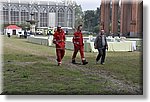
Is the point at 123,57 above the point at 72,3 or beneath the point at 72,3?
beneath

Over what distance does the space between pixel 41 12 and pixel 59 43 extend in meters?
0.41

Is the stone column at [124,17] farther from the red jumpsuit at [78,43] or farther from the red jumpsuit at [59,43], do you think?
the red jumpsuit at [59,43]

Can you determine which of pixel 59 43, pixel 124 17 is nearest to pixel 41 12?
pixel 59 43

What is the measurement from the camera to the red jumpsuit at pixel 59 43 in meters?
5.14

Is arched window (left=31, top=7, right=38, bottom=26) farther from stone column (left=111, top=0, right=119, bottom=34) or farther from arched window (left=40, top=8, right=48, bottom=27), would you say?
stone column (left=111, top=0, right=119, bottom=34)

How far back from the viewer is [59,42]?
516cm

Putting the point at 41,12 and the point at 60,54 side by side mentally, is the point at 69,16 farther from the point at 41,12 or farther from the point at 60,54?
the point at 60,54

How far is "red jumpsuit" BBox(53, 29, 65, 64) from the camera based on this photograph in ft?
16.9

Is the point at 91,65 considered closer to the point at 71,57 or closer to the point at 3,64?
the point at 71,57

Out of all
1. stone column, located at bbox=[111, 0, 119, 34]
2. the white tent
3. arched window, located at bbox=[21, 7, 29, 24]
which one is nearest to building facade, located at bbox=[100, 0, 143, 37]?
stone column, located at bbox=[111, 0, 119, 34]

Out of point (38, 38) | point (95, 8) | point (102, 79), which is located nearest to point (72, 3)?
point (95, 8)

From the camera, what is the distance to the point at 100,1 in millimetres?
5125

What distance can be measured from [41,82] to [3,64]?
0.47 metres

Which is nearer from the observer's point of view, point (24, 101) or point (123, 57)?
point (24, 101)
